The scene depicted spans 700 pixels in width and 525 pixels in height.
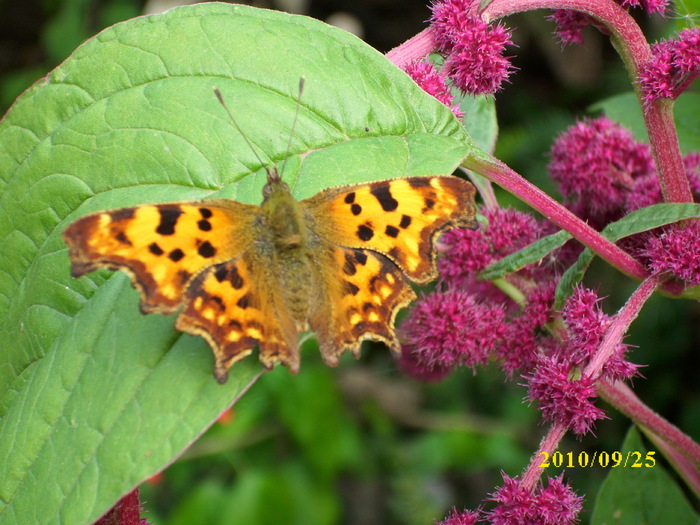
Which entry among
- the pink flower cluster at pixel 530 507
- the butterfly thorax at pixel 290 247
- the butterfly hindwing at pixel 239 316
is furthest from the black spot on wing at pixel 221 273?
the pink flower cluster at pixel 530 507

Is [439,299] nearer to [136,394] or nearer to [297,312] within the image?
[297,312]

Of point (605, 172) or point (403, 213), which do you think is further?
point (605, 172)

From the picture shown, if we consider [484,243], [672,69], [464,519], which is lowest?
[464,519]

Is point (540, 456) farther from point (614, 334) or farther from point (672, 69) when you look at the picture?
point (672, 69)

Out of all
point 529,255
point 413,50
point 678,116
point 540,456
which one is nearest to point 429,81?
point 413,50

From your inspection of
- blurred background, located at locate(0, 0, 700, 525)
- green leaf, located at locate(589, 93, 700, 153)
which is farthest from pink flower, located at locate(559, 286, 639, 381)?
blurred background, located at locate(0, 0, 700, 525)

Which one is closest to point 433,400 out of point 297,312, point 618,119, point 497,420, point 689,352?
point 497,420

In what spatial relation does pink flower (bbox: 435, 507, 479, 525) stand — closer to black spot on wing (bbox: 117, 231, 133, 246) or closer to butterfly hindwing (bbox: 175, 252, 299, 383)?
butterfly hindwing (bbox: 175, 252, 299, 383)
